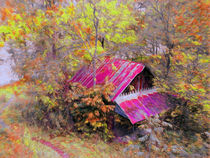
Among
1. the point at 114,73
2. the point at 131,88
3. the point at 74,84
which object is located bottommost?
the point at 131,88

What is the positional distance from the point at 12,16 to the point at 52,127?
855 centimetres

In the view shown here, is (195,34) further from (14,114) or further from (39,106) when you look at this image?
(14,114)

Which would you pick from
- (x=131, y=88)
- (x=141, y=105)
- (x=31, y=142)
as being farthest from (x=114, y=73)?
(x=31, y=142)

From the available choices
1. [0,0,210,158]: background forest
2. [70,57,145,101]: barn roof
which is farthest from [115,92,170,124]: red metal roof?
[70,57,145,101]: barn roof

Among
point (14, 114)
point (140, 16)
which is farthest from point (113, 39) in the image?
point (14, 114)

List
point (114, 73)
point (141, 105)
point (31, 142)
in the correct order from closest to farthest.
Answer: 1. point (31, 142)
2. point (141, 105)
3. point (114, 73)

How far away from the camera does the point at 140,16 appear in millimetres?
17188

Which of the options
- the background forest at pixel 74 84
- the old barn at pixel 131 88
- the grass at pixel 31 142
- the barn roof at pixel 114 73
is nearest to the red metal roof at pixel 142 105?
the old barn at pixel 131 88

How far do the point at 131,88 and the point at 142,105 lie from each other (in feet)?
6.13

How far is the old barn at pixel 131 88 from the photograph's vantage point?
10883 millimetres

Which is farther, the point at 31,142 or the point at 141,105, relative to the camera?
the point at 141,105

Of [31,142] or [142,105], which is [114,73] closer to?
[142,105]

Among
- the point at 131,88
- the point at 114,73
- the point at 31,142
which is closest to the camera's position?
Answer: the point at 31,142

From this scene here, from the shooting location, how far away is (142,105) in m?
11.8
